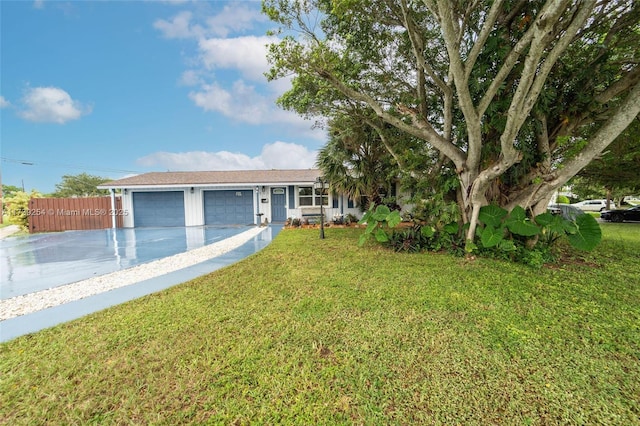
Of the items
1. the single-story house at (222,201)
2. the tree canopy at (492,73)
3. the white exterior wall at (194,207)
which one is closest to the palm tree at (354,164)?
the single-story house at (222,201)

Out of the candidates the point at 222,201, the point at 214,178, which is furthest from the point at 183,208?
the point at 214,178

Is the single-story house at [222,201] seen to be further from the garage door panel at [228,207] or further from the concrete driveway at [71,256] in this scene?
the concrete driveway at [71,256]

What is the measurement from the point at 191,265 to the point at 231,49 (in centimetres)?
897

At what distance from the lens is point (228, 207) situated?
14.3 m

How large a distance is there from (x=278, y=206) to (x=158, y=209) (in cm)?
674

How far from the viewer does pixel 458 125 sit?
6.21 m

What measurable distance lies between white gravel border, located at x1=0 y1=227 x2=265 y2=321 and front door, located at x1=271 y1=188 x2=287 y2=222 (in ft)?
23.7

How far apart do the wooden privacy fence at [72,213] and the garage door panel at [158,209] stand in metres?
0.80

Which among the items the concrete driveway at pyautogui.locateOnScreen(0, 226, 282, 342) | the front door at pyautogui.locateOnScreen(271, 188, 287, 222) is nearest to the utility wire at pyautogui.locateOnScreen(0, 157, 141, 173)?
the concrete driveway at pyautogui.locateOnScreen(0, 226, 282, 342)

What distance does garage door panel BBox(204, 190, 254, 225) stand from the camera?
1415 cm

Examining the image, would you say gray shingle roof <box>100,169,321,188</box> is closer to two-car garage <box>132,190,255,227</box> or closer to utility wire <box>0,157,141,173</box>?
two-car garage <box>132,190,255,227</box>

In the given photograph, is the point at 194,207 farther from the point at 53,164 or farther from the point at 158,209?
the point at 53,164

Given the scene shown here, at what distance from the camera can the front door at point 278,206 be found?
14152mm

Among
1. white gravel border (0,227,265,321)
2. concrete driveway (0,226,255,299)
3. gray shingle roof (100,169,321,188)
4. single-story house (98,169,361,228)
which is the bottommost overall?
white gravel border (0,227,265,321)
